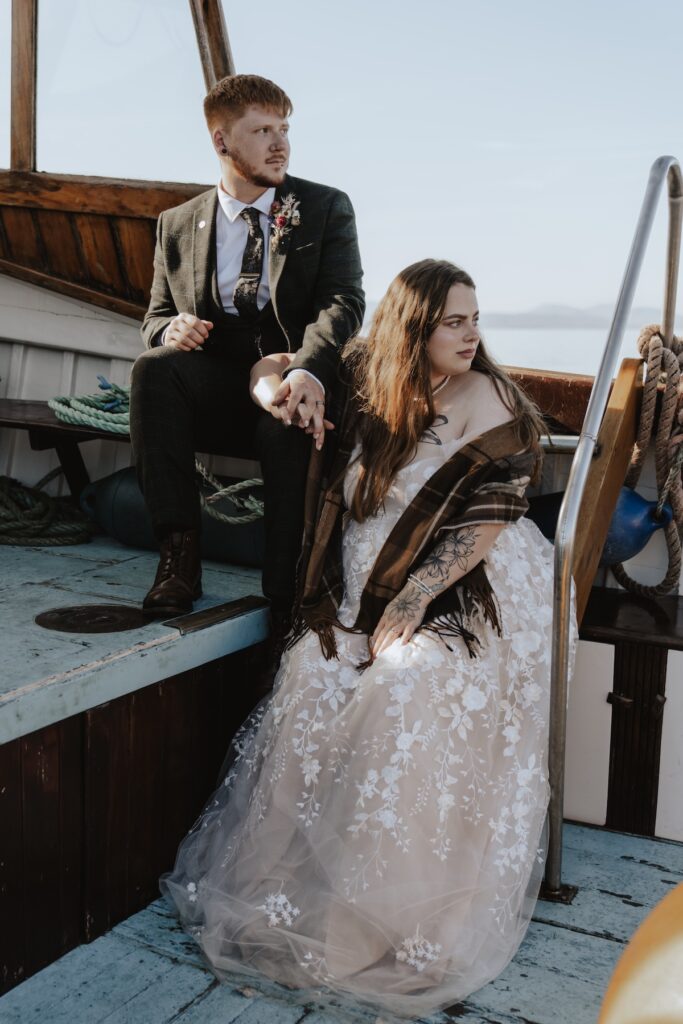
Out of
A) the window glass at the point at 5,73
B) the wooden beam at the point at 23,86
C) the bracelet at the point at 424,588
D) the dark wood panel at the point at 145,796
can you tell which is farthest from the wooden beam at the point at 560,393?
the window glass at the point at 5,73

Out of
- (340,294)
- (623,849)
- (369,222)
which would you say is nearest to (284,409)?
(340,294)

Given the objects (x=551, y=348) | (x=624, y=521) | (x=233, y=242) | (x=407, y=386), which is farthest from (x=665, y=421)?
(x=233, y=242)

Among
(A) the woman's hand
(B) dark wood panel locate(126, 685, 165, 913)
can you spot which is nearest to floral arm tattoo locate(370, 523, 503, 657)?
(A) the woman's hand

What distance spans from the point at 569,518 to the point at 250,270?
125 cm

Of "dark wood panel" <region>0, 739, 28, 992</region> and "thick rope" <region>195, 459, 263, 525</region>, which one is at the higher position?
"thick rope" <region>195, 459, 263, 525</region>

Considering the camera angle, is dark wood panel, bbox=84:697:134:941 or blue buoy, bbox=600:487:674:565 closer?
dark wood panel, bbox=84:697:134:941

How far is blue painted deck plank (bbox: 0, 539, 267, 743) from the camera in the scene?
5.83 feet

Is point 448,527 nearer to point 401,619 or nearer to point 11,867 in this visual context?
point 401,619

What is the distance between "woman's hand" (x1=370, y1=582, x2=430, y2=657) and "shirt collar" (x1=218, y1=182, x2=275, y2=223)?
1.15 meters

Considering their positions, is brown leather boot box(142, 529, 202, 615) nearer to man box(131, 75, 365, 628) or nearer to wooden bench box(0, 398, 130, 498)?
man box(131, 75, 365, 628)

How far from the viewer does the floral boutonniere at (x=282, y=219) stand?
103 inches

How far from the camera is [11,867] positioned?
1711 mm

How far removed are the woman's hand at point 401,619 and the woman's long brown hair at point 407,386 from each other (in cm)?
23

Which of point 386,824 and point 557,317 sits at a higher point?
point 557,317
